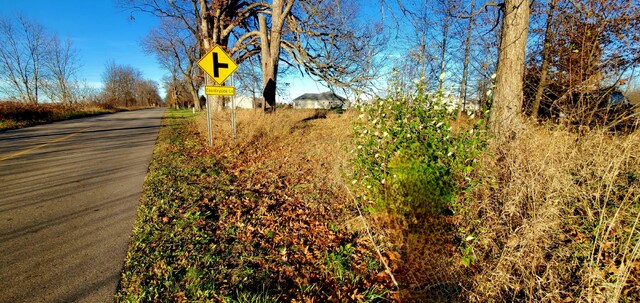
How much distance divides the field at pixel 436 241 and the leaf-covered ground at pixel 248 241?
0.05ft

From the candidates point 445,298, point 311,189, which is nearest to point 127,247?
point 311,189

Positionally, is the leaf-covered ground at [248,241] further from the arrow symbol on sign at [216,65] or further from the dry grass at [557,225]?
the arrow symbol on sign at [216,65]

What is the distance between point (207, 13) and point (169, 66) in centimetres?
4064

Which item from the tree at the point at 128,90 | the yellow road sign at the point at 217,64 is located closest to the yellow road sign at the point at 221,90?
the yellow road sign at the point at 217,64

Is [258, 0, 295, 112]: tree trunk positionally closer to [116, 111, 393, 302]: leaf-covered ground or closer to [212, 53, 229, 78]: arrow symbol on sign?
[212, 53, 229, 78]: arrow symbol on sign

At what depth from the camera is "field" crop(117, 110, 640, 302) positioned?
2.19 metres

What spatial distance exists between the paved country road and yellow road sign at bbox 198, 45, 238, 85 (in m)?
3.00

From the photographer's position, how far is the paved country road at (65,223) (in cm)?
224

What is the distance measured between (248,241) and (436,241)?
83.3 inches

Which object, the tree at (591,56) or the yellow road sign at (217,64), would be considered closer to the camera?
the tree at (591,56)

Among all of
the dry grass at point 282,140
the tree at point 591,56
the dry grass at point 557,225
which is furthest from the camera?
the dry grass at point 282,140

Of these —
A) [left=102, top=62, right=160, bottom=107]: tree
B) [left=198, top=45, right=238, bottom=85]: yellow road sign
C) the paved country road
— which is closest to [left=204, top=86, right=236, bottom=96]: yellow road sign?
[left=198, top=45, right=238, bottom=85]: yellow road sign

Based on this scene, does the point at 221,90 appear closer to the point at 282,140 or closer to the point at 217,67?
the point at 217,67

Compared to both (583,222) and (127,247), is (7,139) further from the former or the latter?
(583,222)
